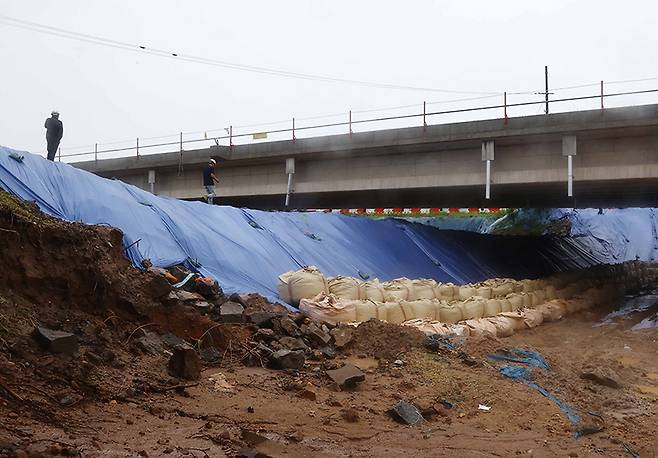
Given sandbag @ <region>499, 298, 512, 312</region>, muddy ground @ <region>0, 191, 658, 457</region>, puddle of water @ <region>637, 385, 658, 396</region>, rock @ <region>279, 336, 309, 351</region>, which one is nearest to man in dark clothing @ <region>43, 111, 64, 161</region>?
muddy ground @ <region>0, 191, 658, 457</region>

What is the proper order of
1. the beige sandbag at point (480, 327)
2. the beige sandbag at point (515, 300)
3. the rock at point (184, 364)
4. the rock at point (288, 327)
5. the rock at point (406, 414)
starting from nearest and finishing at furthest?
the rock at point (406, 414) → the rock at point (184, 364) → the rock at point (288, 327) → the beige sandbag at point (480, 327) → the beige sandbag at point (515, 300)

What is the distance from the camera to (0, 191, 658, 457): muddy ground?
143 inches

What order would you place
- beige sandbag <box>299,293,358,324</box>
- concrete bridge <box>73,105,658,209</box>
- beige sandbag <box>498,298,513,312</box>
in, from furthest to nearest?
1. concrete bridge <box>73,105,658,209</box>
2. beige sandbag <box>498,298,513,312</box>
3. beige sandbag <box>299,293,358,324</box>

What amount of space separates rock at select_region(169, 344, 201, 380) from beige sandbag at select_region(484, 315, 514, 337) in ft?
19.5

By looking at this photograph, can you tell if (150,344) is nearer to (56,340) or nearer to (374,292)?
(56,340)

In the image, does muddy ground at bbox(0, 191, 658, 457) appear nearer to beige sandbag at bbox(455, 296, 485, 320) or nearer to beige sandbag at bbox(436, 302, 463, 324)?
beige sandbag at bbox(436, 302, 463, 324)

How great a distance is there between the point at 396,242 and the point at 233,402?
1027 cm

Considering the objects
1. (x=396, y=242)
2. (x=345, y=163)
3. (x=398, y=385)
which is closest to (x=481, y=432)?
(x=398, y=385)

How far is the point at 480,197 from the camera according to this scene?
659 inches

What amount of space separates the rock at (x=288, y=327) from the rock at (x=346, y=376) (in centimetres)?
119

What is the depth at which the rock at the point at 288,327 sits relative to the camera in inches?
263

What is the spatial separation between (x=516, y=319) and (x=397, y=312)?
2.88 metres

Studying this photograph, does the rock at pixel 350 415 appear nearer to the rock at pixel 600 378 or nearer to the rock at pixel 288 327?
the rock at pixel 288 327

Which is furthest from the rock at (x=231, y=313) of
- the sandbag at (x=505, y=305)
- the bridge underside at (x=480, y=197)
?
the bridge underside at (x=480, y=197)
